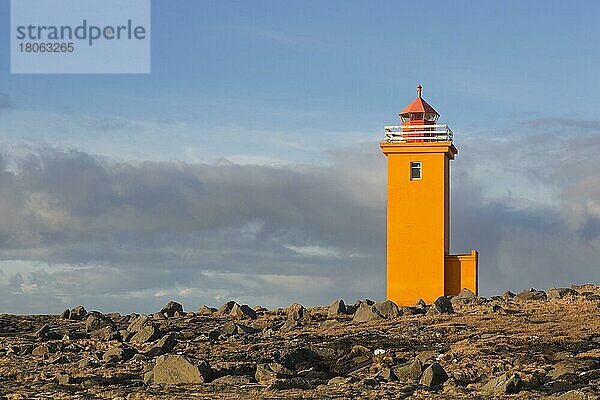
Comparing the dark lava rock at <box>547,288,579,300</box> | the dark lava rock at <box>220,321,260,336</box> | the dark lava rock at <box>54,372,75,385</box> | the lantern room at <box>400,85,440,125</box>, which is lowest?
the dark lava rock at <box>54,372,75,385</box>

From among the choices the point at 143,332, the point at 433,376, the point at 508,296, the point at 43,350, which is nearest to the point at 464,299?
the point at 508,296

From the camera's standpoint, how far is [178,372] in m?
15.7

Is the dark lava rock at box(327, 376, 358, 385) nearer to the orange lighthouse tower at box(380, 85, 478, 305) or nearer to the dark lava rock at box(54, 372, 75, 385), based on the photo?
the dark lava rock at box(54, 372, 75, 385)

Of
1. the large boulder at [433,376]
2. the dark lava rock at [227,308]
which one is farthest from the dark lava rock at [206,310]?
the large boulder at [433,376]

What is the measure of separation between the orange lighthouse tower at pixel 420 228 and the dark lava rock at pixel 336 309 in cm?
739

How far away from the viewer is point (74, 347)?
19594 mm

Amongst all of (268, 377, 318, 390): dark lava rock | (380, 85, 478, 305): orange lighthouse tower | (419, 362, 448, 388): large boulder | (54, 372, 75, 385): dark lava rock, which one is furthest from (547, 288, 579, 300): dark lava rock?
(54, 372, 75, 385): dark lava rock

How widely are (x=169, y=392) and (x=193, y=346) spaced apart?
13.4 ft

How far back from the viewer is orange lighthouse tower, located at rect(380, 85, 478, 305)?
31.2m

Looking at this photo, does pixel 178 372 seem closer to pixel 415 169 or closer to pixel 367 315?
pixel 367 315

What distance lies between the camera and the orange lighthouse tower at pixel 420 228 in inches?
1230

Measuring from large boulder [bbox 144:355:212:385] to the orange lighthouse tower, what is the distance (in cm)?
1611

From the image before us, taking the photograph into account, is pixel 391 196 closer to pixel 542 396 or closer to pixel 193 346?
pixel 193 346

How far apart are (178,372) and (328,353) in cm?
337
